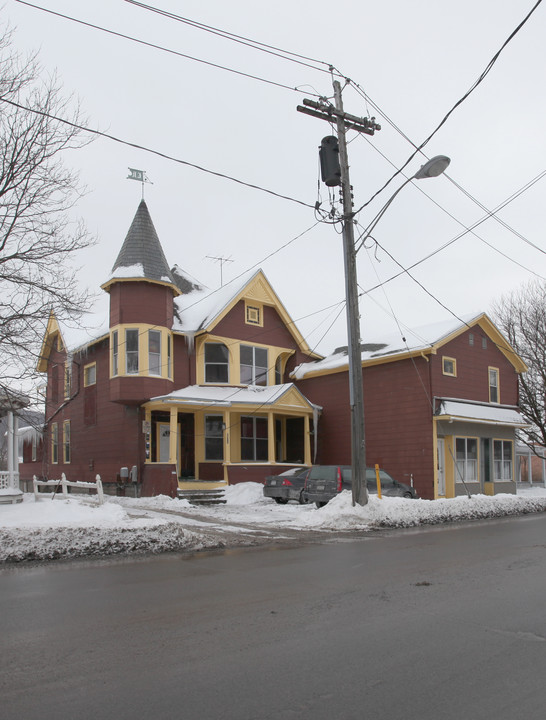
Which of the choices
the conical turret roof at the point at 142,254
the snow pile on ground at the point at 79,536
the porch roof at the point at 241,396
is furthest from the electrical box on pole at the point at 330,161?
the porch roof at the point at 241,396

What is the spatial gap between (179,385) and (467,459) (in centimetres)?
1208

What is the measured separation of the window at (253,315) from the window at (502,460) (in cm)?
1153

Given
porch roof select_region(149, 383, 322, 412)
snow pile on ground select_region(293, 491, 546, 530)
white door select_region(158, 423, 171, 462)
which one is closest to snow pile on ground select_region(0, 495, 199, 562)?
snow pile on ground select_region(293, 491, 546, 530)

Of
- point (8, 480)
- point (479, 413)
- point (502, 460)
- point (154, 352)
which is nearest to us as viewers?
point (8, 480)

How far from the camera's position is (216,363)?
26781 millimetres

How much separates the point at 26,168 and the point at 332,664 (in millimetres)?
13359

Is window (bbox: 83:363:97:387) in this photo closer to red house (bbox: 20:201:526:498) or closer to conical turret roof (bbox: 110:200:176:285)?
red house (bbox: 20:201:526:498)

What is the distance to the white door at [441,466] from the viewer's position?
79.7ft

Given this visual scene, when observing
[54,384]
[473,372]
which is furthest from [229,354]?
[54,384]

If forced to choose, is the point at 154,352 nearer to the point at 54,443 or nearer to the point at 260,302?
the point at 260,302

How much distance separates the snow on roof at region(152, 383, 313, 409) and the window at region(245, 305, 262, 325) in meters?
2.96

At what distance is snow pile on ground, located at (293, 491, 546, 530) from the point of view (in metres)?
15.5

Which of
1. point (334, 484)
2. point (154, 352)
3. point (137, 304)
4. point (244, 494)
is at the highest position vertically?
point (137, 304)

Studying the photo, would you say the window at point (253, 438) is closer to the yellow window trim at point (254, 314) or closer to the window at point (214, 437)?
the window at point (214, 437)
